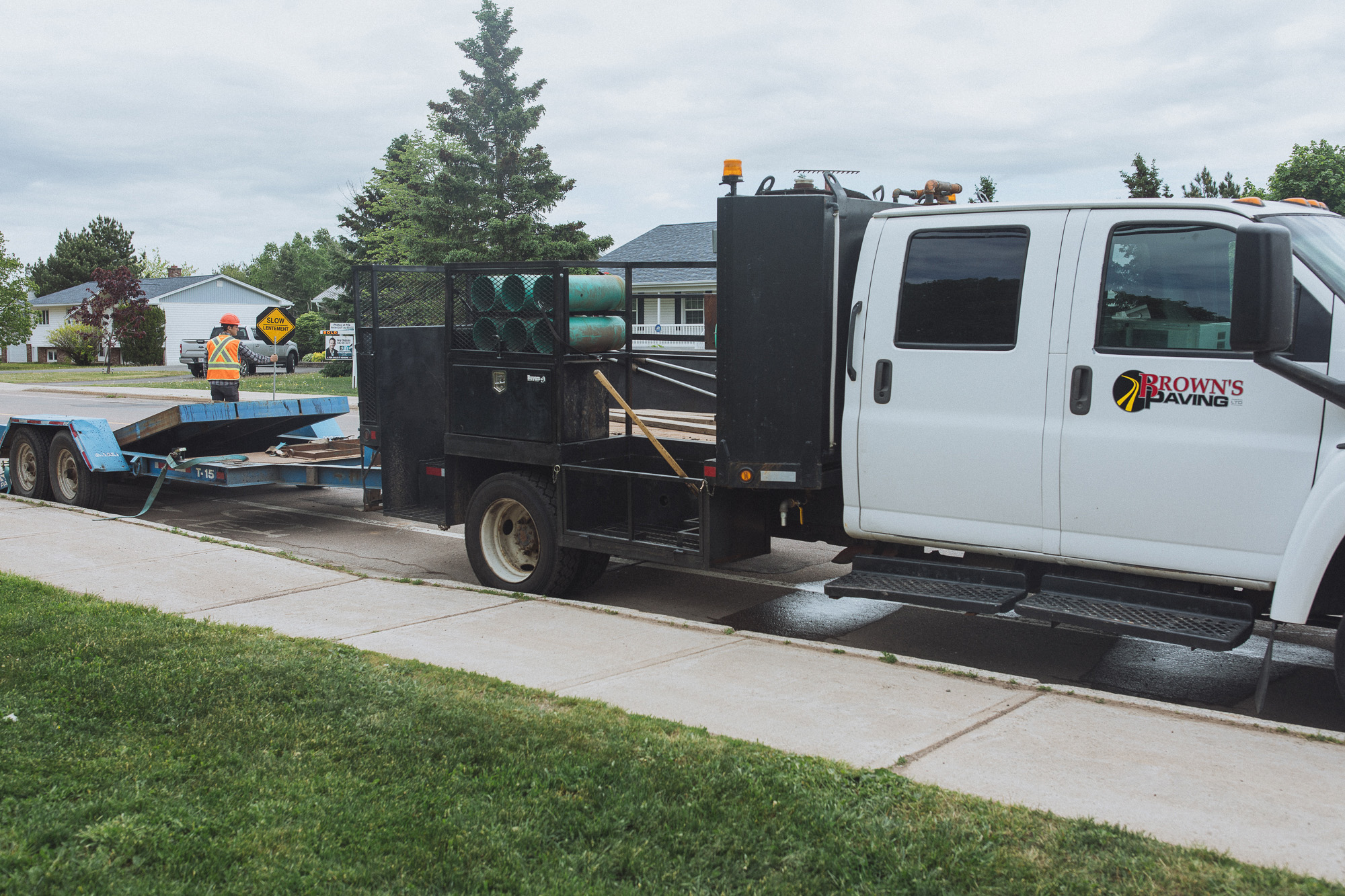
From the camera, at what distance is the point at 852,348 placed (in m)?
6.29

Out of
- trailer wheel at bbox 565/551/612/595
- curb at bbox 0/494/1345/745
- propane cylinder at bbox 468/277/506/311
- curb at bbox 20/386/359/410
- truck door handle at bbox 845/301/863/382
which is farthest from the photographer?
curb at bbox 20/386/359/410

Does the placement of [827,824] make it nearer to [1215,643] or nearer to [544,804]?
[544,804]

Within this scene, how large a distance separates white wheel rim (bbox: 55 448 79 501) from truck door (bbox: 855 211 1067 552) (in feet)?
29.7

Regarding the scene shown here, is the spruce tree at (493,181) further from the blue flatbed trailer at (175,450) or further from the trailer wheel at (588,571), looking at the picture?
the trailer wheel at (588,571)

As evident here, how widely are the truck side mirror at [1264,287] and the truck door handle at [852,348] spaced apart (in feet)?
6.46

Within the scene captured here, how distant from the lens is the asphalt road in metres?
6.12

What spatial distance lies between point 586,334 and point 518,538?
1.61 metres

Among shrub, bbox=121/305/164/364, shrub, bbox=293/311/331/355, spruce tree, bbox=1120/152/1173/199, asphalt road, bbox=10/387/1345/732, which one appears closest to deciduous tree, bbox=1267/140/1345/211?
spruce tree, bbox=1120/152/1173/199

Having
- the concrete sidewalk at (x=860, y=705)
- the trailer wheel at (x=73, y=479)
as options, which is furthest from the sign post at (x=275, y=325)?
the concrete sidewalk at (x=860, y=705)

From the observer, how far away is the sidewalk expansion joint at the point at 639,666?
223 inches

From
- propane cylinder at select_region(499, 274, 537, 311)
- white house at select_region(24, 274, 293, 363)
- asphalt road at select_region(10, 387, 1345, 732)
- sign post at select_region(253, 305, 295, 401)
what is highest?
white house at select_region(24, 274, 293, 363)

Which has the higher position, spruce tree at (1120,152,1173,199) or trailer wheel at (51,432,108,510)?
spruce tree at (1120,152,1173,199)

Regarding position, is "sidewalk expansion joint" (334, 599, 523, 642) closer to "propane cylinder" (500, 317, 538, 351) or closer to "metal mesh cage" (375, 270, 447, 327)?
"propane cylinder" (500, 317, 538, 351)

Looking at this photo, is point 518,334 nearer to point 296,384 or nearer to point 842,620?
point 842,620
